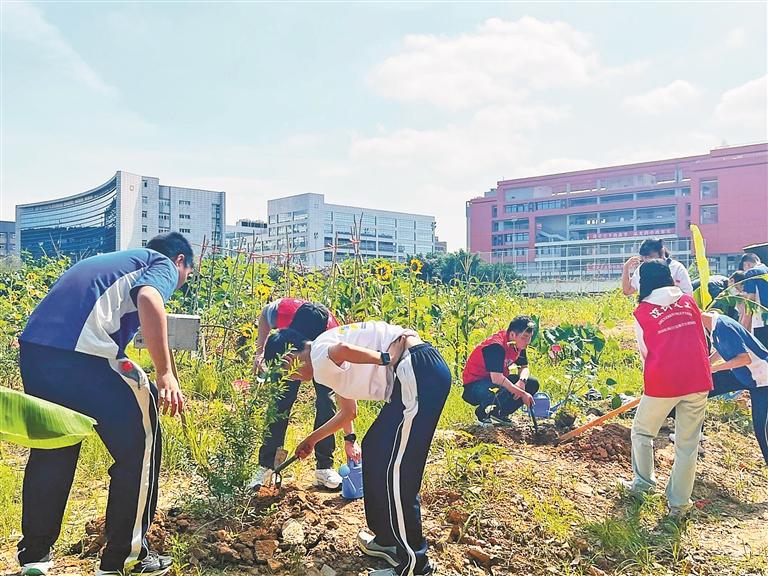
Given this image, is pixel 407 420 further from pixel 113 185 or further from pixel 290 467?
pixel 113 185

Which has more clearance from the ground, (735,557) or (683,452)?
(683,452)

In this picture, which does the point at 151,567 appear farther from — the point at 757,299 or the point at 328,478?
the point at 757,299

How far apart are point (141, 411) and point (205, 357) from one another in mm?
3822

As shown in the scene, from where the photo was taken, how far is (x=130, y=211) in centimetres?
6022

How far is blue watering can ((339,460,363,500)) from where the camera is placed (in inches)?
135

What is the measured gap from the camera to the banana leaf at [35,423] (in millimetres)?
1368

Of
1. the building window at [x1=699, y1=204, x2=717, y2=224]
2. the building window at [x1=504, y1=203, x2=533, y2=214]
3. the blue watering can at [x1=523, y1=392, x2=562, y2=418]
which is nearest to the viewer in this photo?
the blue watering can at [x1=523, y1=392, x2=562, y2=418]

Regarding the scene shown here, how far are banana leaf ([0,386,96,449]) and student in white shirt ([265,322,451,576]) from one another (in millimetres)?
1322

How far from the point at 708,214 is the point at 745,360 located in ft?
172

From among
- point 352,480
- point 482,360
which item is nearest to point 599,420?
point 482,360

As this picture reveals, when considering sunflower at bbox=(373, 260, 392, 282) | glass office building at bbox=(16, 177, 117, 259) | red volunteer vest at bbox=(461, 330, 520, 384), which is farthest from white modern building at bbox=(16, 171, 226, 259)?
red volunteer vest at bbox=(461, 330, 520, 384)

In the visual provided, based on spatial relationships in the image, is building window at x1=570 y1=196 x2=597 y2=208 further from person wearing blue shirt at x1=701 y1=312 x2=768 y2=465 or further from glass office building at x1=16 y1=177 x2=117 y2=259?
person wearing blue shirt at x1=701 y1=312 x2=768 y2=465

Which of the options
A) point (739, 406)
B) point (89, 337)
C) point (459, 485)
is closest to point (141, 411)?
point (89, 337)

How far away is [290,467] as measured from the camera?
3.91m
